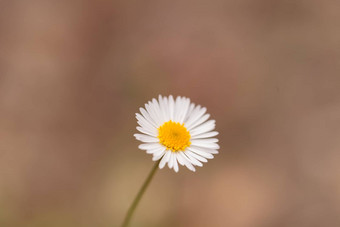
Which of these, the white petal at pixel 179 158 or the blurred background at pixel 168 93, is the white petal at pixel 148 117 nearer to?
the white petal at pixel 179 158

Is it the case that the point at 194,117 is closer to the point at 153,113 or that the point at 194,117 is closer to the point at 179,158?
the point at 153,113

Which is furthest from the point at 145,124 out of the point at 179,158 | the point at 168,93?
the point at 168,93

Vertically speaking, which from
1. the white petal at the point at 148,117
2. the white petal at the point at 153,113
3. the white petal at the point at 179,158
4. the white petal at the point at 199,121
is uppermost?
the white petal at the point at 199,121

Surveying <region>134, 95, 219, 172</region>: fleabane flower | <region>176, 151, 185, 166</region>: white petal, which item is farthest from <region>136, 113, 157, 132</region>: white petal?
<region>176, 151, 185, 166</region>: white petal

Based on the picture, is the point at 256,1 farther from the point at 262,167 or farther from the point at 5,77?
the point at 5,77

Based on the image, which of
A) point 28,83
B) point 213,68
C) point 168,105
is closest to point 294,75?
point 213,68

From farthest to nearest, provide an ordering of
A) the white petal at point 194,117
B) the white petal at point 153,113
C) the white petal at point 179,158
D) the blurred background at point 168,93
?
1. the blurred background at point 168,93
2. the white petal at point 194,117
3. the white petal at point 153,113
4. the white petal at point 179,158

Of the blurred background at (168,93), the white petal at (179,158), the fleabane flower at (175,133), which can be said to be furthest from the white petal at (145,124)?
the blurred background at (168,93)
